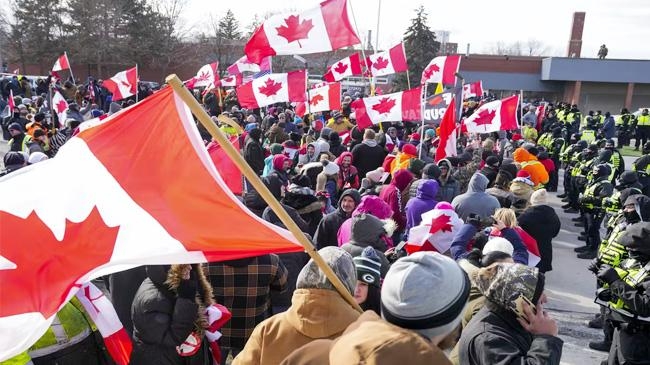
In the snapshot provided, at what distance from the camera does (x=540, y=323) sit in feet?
8.00

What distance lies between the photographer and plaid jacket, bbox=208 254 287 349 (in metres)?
3.89

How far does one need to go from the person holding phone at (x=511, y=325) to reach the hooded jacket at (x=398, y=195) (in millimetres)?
4095

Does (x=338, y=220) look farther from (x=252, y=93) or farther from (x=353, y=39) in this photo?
(x=252, y=93)

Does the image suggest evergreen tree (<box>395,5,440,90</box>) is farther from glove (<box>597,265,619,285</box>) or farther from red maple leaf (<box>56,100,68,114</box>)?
glove (<box>597,265,619,285</box>)

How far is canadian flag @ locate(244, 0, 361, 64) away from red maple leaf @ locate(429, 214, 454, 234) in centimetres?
349

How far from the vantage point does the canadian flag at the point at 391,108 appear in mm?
9586

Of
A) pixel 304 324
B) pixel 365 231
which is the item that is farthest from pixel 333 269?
pixel 365 231

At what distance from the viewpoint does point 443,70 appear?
44.2 ft

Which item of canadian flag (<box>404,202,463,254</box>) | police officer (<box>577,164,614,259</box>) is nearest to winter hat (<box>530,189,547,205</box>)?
canadian flag (<box>404,202,463,254</box>)

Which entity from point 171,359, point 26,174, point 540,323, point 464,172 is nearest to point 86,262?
point 26,174

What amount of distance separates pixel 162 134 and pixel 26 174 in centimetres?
73

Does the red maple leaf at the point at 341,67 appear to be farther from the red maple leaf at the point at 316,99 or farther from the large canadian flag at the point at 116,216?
the large canadian flag at the point at 116,216

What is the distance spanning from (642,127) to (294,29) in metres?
20.6

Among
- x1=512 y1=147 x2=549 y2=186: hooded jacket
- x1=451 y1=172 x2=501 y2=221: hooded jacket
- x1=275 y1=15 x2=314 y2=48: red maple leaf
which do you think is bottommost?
x1=512 y1=147 x2=549 y2=186: hooded jacket
